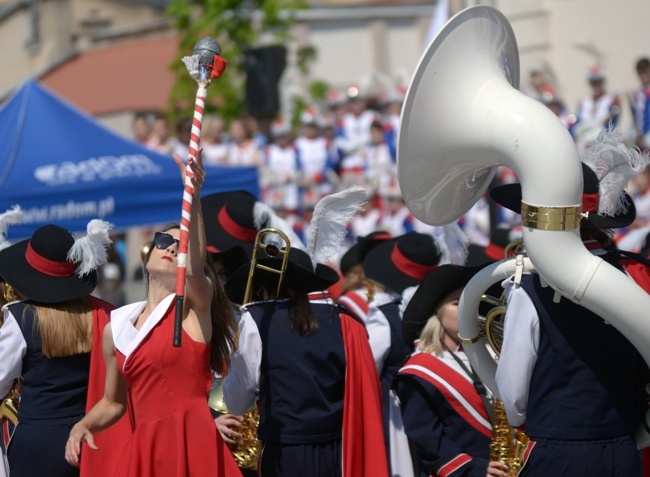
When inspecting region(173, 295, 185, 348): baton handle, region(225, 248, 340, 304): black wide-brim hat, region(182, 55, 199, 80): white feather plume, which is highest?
region(182, 55, 199, 80): white feather plume

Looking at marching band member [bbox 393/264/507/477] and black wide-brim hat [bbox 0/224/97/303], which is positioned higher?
black wide-brim hat [bbox 0/224/97/303]

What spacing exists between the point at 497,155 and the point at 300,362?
1.36 metres

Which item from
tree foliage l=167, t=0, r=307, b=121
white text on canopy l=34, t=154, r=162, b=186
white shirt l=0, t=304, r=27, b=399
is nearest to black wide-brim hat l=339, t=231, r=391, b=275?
white shirt l=0, t=304, r=27, b=399

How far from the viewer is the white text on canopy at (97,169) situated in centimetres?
1052

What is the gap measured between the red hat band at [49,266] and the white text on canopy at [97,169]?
4.90 m

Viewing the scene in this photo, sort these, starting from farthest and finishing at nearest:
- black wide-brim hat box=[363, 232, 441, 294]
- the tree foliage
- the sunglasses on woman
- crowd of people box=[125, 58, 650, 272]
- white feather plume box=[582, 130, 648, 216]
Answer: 1. the tree foliage
2. crowd of people box=[125, 58, 650, 272]
3. black wide-brim hat box=[363, 232, 441, 294]
4. the sunglasses on woman
5. white feather plume box=[582, 130, 648, 216]

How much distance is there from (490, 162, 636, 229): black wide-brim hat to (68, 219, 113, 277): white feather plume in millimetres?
1973

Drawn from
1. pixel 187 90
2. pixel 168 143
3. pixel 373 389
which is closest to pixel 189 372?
pixel 373 389

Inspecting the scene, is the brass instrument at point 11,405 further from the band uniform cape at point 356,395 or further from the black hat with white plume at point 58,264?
the band uniform cape at point 356,395

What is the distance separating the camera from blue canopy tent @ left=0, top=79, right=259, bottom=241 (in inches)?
409

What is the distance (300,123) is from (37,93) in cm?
1141

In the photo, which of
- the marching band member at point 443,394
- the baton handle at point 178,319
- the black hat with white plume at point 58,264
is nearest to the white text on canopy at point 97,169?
the black hat with white plume at point 58,264

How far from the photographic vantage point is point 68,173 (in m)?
10.6

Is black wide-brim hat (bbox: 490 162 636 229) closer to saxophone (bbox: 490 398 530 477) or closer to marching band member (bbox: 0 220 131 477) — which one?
saxophone (bbox: 490 398 530 477)
